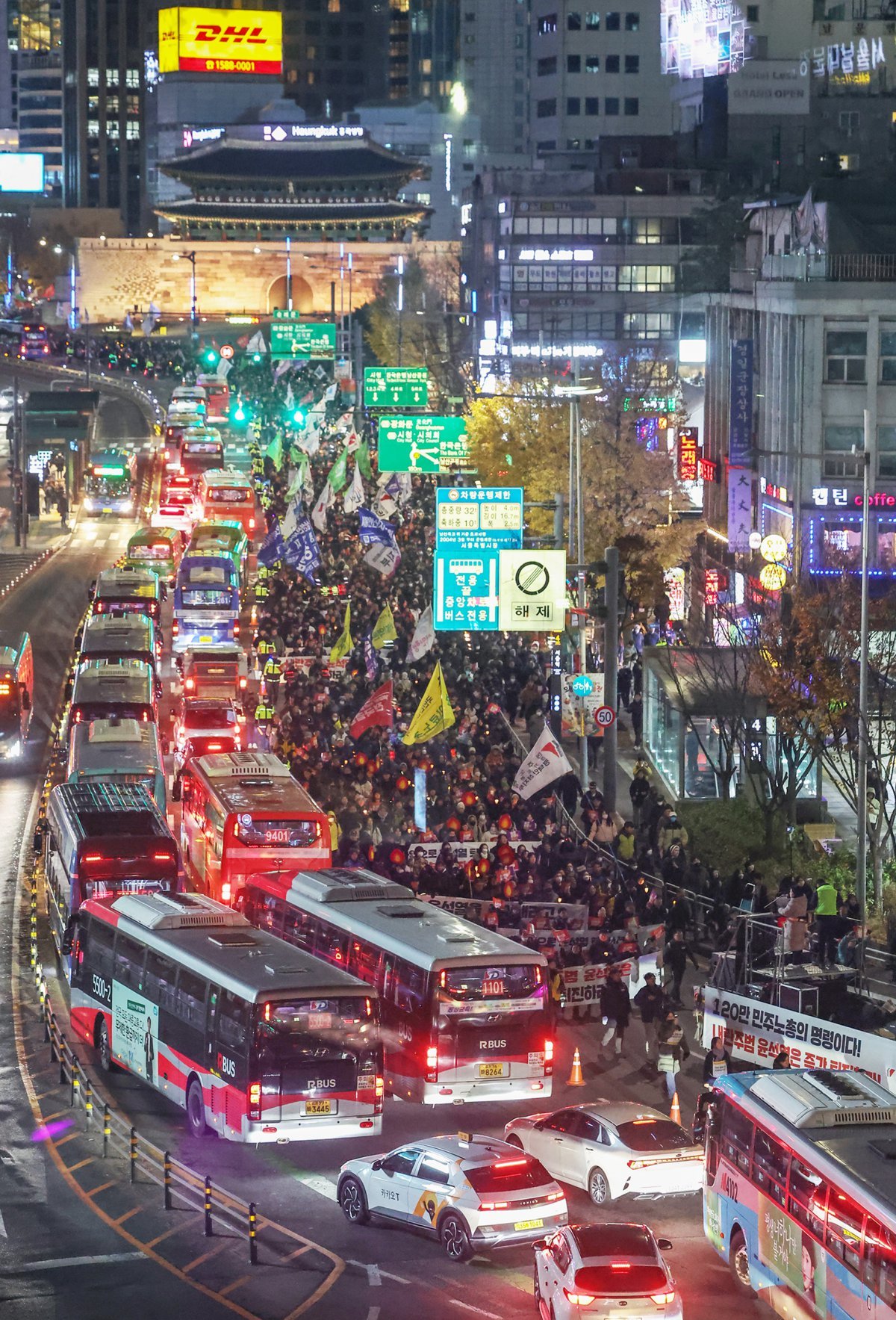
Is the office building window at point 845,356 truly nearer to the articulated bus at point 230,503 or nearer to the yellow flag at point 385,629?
the yellow flag at point 385,629

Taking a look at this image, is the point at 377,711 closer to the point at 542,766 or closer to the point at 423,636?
the point at 423,636

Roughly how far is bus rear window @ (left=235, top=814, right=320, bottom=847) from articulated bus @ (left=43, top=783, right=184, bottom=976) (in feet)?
3.66

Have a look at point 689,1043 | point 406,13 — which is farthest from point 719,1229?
point 406,13

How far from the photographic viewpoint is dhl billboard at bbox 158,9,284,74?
567 ft

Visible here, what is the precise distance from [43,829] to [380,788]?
18.6 ft

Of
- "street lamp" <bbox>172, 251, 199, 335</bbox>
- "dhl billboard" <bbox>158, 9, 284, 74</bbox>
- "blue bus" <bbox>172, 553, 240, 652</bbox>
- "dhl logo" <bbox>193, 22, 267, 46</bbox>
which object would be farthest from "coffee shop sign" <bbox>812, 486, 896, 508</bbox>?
"dhl logo" <bbox>193, 22, 267, 46</bbox>

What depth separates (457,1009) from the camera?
22938 millimetres

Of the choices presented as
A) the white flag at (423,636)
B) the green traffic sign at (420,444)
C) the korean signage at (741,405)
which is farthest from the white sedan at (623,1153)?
the green traffic sign at (420,444)

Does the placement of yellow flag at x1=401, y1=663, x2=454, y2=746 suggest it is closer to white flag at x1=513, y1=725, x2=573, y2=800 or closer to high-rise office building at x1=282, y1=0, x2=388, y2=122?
white flag at x1=513, y1=725, x2=573, y2=800

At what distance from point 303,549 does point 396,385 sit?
622 inches

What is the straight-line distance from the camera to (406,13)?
19388cm

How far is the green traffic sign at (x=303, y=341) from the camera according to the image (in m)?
90.9

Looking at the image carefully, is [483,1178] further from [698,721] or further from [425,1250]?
[698,721]

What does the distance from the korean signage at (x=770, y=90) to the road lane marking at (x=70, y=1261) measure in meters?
92.5
